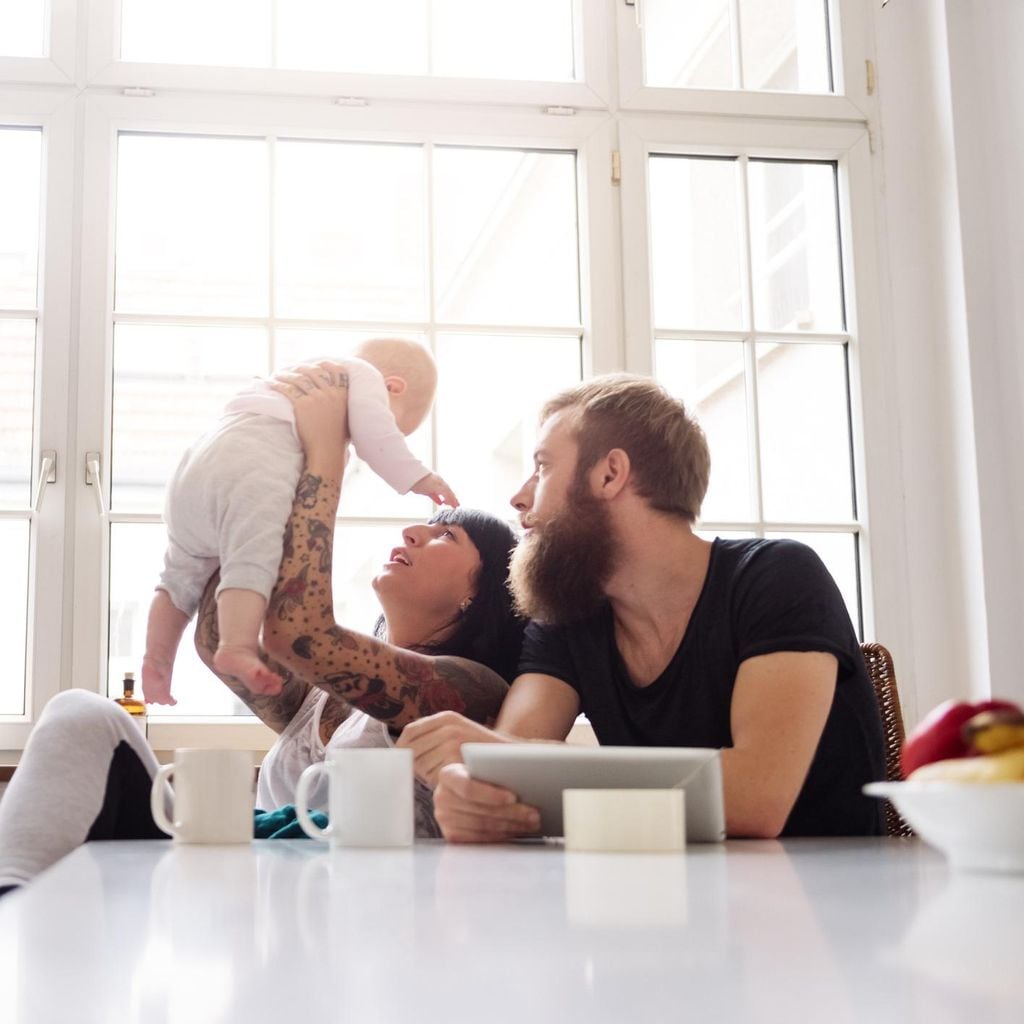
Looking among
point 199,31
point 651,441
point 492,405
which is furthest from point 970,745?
point 199,31

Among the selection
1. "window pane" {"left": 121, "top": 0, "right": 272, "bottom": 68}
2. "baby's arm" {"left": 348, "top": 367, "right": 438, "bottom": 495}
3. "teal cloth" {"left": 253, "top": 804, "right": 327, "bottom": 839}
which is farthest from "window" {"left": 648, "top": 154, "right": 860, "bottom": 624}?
"teal cloth" {"left": 253, "top": 804, "right": 327, "bottom": 839}

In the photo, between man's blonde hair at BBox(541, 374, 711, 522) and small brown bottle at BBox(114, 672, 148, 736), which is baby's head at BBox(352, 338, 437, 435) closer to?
man's blonde hair at BBox(541, 374, 711, 522)

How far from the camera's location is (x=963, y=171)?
3.40 m

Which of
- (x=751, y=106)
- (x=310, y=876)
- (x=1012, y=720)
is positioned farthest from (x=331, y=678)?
(x=751, y=106)

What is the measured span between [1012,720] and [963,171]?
9.13 ft

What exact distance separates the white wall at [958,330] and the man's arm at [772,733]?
157cm

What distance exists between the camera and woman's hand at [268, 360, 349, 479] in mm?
2174

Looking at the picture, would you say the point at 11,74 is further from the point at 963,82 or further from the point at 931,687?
the point at 931,687

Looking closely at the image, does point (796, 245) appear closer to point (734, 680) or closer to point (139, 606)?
point (139, 606)

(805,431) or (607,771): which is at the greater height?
(805,431)

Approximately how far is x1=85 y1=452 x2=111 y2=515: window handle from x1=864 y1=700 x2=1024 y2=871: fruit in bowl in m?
2.42

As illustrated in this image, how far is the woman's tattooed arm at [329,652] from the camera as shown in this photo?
201 cm

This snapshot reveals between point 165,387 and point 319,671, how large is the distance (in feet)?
4.67

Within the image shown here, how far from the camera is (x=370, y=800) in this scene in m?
1.29
